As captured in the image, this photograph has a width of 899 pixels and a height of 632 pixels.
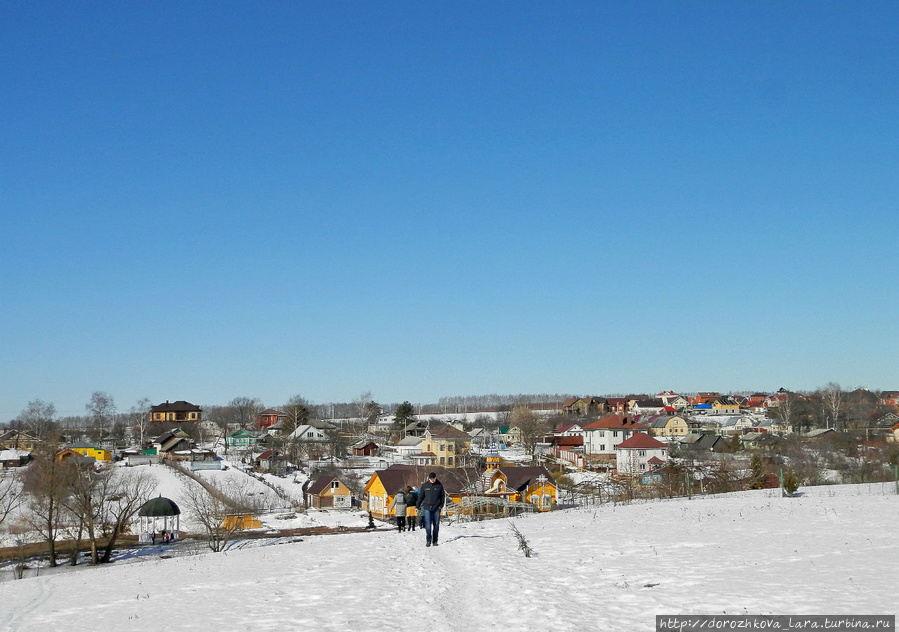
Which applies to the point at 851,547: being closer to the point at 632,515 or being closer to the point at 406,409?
the point at 632,515

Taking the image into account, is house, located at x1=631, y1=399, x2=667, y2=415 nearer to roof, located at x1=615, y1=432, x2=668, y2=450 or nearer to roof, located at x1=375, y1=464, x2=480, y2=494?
roof, located at x1=615, y1=432, x2=668, y2=450

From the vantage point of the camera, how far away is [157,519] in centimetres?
4466

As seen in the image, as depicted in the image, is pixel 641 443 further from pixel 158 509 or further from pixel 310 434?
pixel 310 434

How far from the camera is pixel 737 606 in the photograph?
9.00m

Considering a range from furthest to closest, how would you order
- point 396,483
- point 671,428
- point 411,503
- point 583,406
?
1. point 583,406
2. point 671,428
3. point 396,483
4. point 411,503

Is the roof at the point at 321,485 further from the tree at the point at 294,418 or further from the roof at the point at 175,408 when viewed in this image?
the roof at the point at 175,408

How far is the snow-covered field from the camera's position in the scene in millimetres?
9305

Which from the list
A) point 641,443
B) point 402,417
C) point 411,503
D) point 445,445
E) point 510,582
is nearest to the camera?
point 510,582

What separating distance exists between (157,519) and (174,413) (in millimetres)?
102338

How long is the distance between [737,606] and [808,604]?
0.83 metres

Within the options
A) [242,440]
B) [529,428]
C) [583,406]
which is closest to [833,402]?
[529,428]

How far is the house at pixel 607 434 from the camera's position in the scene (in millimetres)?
81312

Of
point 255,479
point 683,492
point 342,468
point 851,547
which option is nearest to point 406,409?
point 342,468

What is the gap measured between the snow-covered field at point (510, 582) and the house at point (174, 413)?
131555mm
